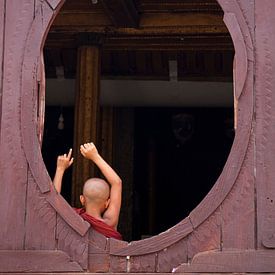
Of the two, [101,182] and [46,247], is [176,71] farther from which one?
[46,247]

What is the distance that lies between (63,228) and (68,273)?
204 millimetres

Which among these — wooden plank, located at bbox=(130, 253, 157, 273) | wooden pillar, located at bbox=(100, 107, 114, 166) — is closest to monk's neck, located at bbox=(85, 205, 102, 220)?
wooden plank, located at bbox=(130, 253, 157, 273)

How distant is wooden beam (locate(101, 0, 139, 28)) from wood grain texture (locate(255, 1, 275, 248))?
1808 millimetres

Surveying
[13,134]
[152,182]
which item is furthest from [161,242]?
[152,182]

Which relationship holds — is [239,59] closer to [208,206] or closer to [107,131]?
[208,206]

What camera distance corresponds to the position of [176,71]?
22.8 ft

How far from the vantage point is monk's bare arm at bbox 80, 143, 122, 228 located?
3.89 m

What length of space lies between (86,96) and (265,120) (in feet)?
8.58

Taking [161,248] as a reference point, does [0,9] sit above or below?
above

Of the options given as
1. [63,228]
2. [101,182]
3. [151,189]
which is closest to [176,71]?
[151,189]

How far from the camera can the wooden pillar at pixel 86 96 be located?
594cm

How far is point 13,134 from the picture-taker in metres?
3.66

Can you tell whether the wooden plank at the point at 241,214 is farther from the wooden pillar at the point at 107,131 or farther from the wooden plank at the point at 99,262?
the wooden pillar at the point at 107,131

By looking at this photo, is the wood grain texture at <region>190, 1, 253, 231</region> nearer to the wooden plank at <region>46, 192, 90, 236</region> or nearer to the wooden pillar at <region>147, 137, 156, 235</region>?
the wooden plank at <region>46, 192, 90, 236</region>
